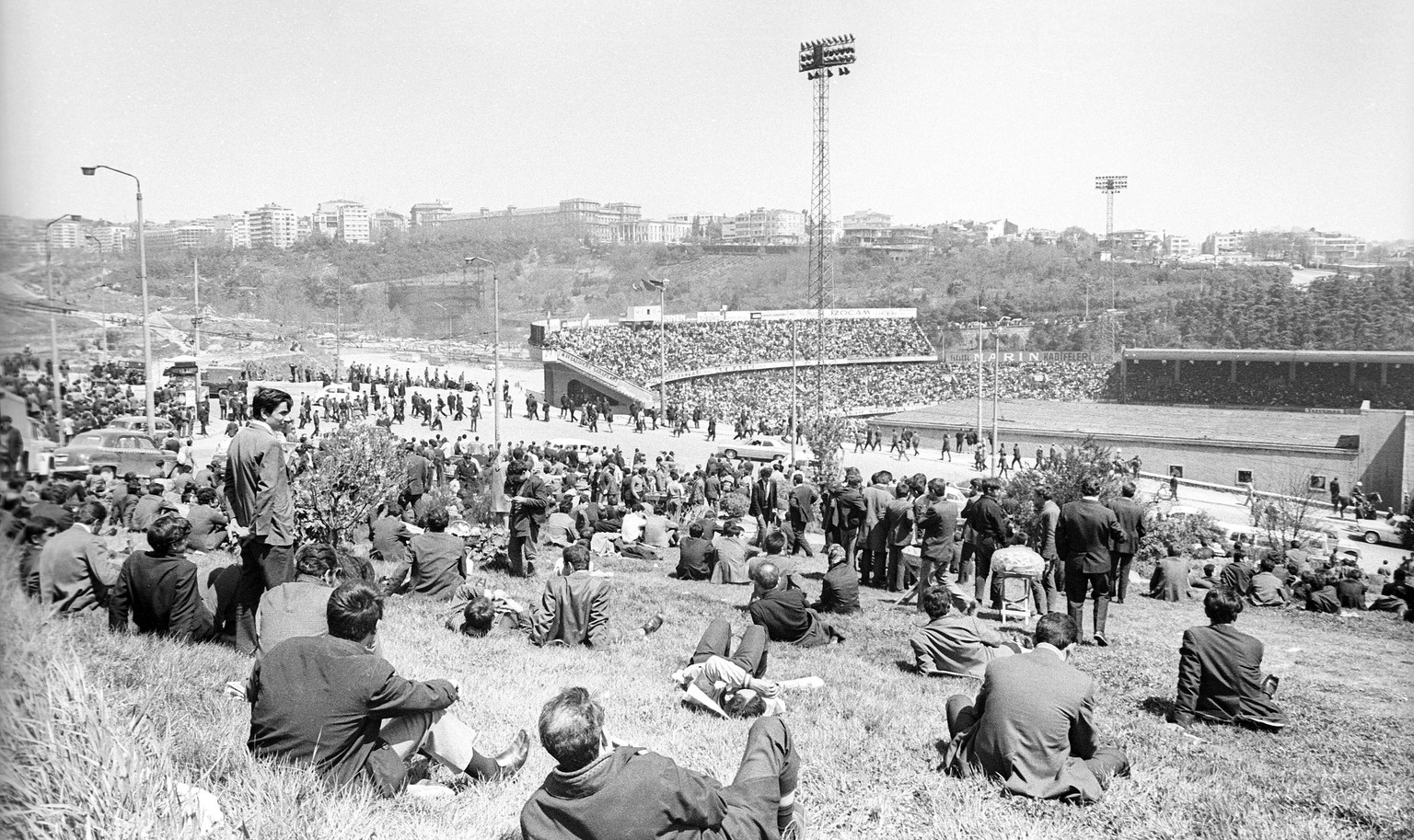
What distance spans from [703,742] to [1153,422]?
51.6 m

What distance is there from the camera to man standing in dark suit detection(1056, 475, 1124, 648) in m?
8.91

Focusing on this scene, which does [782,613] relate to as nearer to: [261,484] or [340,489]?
[261,484]

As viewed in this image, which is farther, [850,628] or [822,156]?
[822,156]

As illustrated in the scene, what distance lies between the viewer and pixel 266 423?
6719 mm

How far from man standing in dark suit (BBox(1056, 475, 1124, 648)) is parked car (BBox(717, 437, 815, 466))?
2484 centimetres

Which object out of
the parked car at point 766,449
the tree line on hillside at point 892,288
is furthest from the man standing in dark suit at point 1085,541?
the tree line on hillside at point 892,288

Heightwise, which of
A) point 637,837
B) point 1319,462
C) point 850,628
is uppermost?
point 637,837

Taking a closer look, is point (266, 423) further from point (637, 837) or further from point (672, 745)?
point (637, 837)

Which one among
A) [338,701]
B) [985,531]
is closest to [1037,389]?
[985,531]

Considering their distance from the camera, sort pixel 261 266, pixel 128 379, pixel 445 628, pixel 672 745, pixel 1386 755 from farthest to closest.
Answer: pixel 261 266, pixel 128 379, pixel 445 628, pixel 1386 755, pixel 672 745

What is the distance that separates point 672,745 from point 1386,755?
4.39 metres

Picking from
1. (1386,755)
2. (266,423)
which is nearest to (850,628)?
(1386,755)

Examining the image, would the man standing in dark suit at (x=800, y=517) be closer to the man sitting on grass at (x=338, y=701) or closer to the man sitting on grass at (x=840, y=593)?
the man sitting on grass at (x=840, y=593)

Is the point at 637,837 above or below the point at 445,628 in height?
above
